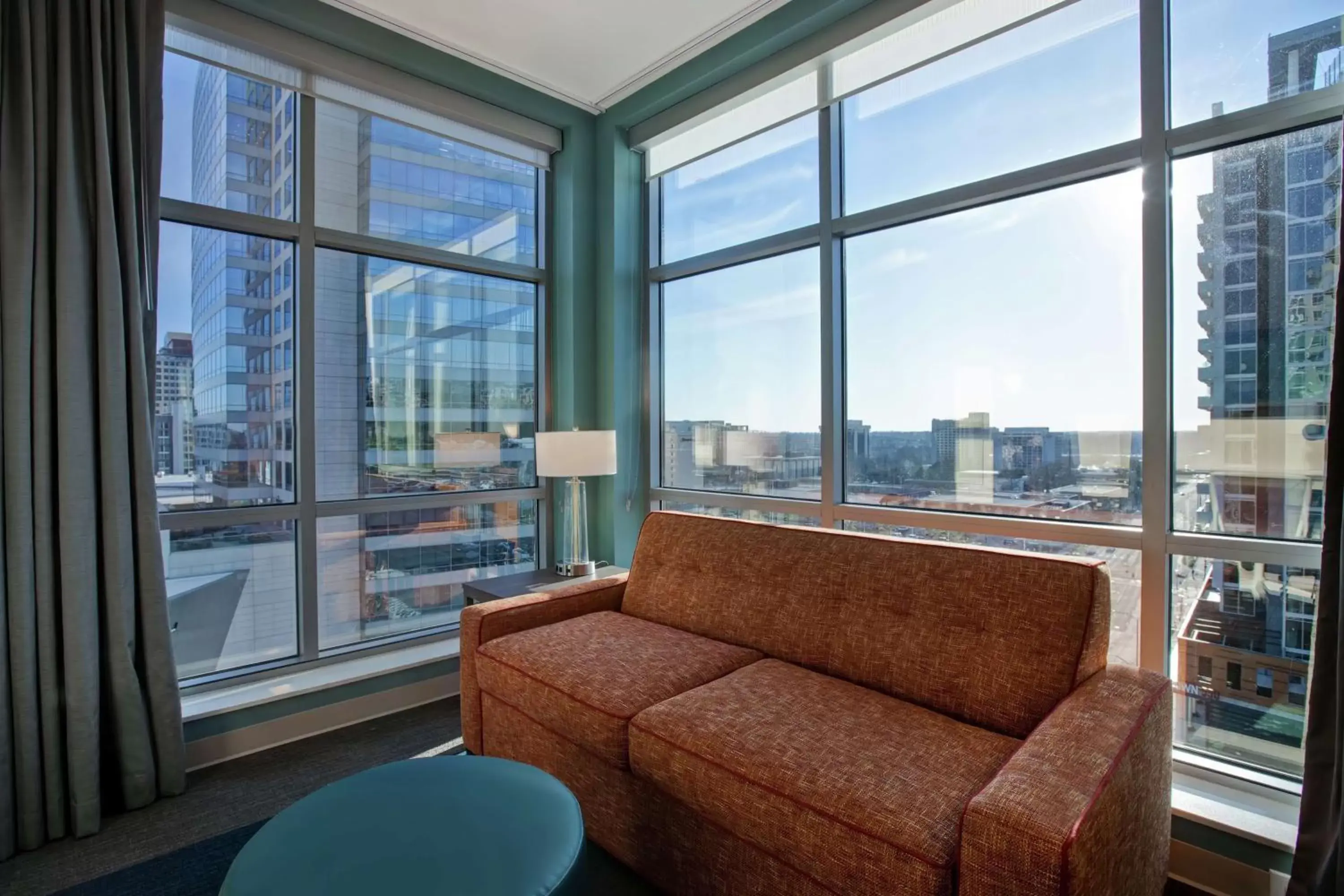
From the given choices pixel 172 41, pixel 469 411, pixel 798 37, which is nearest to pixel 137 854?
pixel 469 411

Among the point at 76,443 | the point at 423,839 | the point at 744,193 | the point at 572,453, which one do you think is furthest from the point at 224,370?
the point at 744,193

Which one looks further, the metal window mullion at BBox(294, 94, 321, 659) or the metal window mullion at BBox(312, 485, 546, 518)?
the metal window mullion at BBox(312, 485, 546, 518)

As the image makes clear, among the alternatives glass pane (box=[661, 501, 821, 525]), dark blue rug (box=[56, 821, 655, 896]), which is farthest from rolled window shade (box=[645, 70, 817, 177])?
dark blue rug (box=[56, 821, 655, 896])

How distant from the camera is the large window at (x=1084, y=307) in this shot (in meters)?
1.79

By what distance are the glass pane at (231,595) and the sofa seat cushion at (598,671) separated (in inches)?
43.8

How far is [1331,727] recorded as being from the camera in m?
1.53

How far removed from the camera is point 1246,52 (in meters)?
1.85

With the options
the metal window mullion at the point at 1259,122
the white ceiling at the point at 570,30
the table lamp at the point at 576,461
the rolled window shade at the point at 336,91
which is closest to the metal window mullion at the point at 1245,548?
the metal window mullion at the point at 1259,122

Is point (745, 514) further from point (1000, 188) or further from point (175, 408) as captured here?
point (175, 408)

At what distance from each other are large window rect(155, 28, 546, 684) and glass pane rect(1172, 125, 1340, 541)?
109 inches

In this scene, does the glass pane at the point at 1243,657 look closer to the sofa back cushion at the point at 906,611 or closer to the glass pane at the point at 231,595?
the sofa back cushion at the point at 906,611

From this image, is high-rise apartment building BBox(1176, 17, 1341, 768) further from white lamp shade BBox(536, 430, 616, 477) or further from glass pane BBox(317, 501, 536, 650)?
glass pane BBox(317, 501, 536, 650)

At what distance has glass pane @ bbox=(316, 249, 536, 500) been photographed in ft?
9.59

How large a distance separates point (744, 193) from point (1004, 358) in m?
1.50
